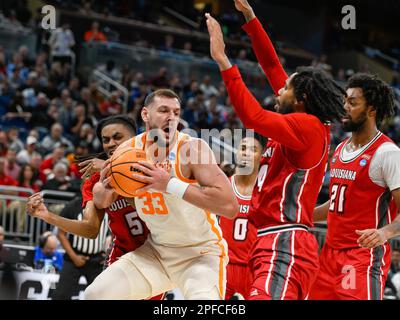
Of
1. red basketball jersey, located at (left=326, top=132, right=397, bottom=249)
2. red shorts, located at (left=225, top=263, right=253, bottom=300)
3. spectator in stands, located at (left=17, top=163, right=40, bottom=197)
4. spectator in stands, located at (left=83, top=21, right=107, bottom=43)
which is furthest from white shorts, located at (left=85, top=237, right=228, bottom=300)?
spectator in stands, located at (left=83, top=21, right=107, bottom=43)

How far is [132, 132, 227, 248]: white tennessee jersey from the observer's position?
16.5 feet

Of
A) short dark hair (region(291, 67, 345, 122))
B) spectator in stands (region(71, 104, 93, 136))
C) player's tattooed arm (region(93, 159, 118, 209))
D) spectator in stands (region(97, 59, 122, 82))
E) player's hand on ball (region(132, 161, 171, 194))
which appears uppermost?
spectator in stands (region(97, 59, 122, 82))

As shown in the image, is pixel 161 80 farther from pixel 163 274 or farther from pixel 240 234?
pixel 163 274

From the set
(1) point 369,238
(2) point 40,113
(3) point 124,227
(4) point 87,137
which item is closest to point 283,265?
(1) point 369,238

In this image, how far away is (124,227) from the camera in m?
5.75

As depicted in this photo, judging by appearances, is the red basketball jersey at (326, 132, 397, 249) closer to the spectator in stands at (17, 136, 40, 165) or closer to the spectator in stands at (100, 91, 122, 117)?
the spectator in stands at (17, 136, 40, 165)

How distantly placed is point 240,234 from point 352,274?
1.87m

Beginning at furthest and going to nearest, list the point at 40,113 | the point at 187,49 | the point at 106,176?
the point at 187,49 → the point at 40,113 → the point at 106,176

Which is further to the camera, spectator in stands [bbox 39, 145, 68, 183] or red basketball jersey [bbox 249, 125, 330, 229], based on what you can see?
spectator in stands [bbox 39, 145, 68, 183]

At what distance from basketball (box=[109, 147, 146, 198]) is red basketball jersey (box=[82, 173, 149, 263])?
0.83 meters

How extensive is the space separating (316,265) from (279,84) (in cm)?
152

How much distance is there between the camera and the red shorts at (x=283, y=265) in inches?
181

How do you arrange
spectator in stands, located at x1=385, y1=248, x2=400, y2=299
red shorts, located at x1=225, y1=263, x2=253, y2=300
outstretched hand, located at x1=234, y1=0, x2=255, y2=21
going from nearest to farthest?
outstretched hand, located at x1=234, y1=0, x2=255, y2=21, red shorts, located at x1=225, y1=263, x2=253, y2=300, spectator in stands, located at x1=385, y1=248, x2=400, y2=299

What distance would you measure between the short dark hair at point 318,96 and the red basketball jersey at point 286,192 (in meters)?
0.10
